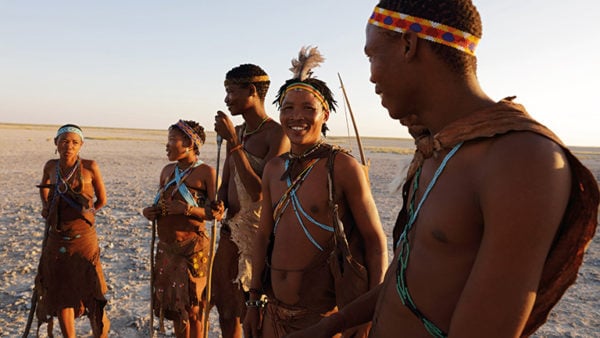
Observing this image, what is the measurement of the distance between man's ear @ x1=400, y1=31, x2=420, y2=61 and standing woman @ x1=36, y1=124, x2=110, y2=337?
4244mm

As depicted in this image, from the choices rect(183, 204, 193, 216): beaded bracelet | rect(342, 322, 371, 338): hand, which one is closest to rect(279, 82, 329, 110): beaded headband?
rect(342, 322, 371, 338): hand

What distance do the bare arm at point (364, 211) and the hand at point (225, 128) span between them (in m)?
1.26

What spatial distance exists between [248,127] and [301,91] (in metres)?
1.18

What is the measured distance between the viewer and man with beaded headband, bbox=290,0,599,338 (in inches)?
39.8

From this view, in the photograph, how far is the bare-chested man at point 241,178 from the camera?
3703mm

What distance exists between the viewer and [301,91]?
3.03 metres

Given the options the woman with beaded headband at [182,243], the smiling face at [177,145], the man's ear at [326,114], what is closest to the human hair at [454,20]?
the man's ear at [326,114]

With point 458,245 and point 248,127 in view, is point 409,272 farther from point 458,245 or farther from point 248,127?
point 248,127

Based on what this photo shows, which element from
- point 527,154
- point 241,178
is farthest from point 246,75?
point 527,154

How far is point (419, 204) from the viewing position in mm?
1390

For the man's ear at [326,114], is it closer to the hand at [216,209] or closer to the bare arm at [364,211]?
the bare arm at [364,211]

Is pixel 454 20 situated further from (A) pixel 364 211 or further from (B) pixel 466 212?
(A) pixel 364 211

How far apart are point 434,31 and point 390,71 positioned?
184mm

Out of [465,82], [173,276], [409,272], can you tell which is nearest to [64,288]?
[173,276]
